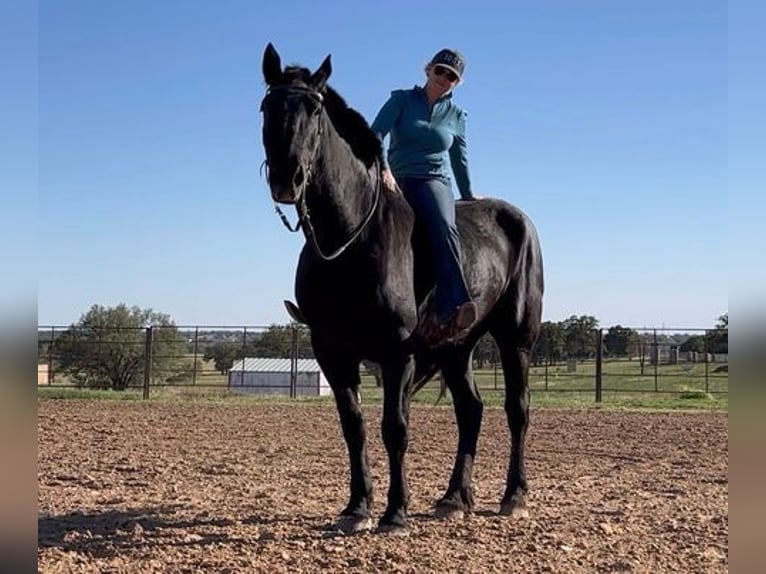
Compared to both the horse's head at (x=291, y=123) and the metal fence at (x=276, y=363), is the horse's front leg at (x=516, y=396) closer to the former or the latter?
the horse's head at (x=291, y=123)

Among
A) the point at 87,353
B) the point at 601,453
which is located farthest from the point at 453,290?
the point at 87,353

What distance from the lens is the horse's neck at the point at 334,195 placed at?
5.04 meters

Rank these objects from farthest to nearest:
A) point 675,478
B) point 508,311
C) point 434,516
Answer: point 675,478 < point 508,311 < point 434,516

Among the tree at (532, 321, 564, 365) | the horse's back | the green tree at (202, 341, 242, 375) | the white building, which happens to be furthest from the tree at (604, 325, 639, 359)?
the green tree at (202, 341, 242, 375)

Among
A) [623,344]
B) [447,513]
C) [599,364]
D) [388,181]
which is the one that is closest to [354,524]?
[447,513]

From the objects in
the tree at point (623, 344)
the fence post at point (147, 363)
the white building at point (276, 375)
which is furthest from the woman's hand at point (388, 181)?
the white building at point (276, 375)

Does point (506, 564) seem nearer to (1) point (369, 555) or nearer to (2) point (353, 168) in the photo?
(1) point (369, 555)

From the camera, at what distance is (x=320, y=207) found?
16.7 ft

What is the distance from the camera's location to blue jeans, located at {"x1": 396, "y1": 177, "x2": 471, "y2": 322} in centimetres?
555

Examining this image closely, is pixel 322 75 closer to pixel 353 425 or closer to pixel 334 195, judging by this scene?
pixel 334 195

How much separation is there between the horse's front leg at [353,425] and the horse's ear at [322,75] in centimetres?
178

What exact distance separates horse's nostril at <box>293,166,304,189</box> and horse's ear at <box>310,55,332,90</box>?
0.64 metres

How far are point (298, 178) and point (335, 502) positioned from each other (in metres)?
3.12

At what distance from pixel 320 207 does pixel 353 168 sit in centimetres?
38
